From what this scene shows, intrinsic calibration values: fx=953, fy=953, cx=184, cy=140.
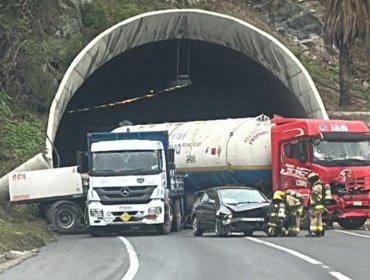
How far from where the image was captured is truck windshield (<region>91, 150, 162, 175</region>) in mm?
29312

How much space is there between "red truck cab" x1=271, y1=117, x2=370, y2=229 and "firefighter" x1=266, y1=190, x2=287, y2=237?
11.2 feet

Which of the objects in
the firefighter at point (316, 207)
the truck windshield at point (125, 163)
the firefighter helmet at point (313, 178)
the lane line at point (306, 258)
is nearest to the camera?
the lane line at point (306, 258)

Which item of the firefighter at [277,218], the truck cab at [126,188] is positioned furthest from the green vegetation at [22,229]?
the firefighter at [277,218]

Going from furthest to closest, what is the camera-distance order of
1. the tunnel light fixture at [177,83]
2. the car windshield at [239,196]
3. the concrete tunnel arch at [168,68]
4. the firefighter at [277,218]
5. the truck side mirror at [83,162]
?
1. the tunnel light fixture at [177,83]
2. the concrete tunnel arch at [168,68]
3. the truck side mirror at [83,162]
4. the car windshield at [239,196]
5. the firefighter at [277,218]

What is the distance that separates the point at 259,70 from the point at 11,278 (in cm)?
2966

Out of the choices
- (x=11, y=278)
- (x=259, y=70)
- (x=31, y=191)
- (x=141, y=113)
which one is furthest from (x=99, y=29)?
(x=11, y=278)

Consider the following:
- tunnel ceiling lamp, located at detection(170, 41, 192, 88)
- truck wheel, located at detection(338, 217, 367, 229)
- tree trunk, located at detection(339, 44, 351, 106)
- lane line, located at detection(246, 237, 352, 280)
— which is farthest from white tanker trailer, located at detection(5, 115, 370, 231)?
tunnel ceiling lamp, located at detection(170, 41, 192, 88)

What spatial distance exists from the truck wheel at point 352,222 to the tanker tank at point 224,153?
318 centimetres

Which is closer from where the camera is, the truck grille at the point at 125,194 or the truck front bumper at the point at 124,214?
the truck front bumper at the point at 124,214

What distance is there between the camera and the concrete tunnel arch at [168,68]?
129ft

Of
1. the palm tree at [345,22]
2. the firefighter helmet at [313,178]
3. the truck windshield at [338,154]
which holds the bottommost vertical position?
the firefighter helmet at [313,178]

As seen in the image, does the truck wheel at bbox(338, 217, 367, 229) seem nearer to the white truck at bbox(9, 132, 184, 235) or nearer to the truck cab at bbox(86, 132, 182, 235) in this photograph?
the white truck at bbox(9, 132, 184, 235)

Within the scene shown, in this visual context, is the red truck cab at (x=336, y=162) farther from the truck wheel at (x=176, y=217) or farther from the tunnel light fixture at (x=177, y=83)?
the tunnel light fixture at (x=177, y=83)

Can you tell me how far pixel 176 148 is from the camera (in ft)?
121
